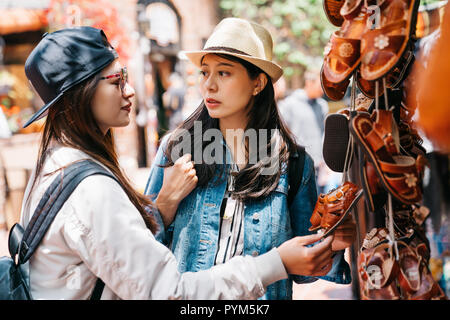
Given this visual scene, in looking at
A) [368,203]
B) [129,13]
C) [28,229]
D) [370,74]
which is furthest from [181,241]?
[129,13]

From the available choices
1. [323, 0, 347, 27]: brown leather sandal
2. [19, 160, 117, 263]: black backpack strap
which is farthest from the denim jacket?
[323, 0, 347, 27]: brown leather sandal

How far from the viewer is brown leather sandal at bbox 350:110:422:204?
1296 millimetres

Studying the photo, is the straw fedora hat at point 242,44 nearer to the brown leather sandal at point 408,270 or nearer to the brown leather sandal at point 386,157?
the brown leather sandal at point 386,157

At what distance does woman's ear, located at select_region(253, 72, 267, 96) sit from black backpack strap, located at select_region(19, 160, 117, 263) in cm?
95

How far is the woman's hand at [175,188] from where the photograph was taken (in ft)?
6.46

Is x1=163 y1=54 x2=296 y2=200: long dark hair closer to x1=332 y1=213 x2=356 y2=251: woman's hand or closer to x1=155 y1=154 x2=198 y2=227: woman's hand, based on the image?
x1=155 y1=154 x2=198 y2=227: woman's hand

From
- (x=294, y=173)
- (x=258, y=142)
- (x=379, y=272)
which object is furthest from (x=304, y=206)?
(x=379, y=272)

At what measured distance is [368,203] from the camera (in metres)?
1.36

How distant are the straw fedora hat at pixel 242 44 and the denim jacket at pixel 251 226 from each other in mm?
497

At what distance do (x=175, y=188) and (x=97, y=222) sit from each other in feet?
2.12

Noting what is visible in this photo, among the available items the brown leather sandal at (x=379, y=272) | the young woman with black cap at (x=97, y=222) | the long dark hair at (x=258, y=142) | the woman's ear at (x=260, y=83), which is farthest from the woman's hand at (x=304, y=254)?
the woman's ear at (x=260, y=83)

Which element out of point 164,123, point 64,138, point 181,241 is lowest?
point 181,241
